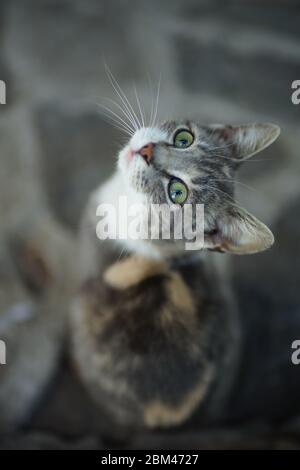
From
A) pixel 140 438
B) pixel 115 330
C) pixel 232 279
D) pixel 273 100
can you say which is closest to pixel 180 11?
pixel 273 100

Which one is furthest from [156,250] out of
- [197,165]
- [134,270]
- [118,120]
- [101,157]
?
[101,157]

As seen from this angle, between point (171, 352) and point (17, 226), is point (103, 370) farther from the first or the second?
point (17, 226)

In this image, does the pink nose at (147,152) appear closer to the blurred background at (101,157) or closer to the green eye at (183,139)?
the green eye at (183,139)

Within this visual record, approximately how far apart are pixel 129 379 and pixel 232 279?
37 cm

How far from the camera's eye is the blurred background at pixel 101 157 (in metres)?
1.10

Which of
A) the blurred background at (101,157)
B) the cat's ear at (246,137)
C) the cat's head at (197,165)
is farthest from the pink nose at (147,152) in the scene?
the blurred background at (101,157)

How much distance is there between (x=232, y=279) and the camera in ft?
3.97

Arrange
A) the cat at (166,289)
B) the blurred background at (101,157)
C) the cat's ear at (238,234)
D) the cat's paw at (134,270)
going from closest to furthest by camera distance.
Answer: the cat's ear at (238,234) < the cat at (166,289) < the cat's paw at (134,270) < the blurred background at (101,157)

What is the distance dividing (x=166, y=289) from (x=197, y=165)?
0.80 feet

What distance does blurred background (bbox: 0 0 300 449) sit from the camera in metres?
1.10

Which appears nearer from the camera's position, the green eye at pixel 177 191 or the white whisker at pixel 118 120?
the green eye at pixel 177 191

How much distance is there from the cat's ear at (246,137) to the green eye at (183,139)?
2.1 inches

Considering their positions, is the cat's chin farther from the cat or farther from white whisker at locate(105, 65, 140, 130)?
white whisker at locate(105, 65, 140, 130)

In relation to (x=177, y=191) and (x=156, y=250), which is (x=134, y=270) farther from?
(x=177, y=191)
